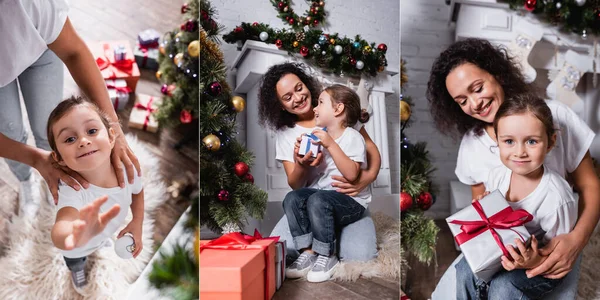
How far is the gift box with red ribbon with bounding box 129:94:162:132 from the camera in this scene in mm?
1984

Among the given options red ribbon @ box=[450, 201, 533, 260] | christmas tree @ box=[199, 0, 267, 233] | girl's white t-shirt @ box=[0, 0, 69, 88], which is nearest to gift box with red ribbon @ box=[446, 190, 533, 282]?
red ribbon @ box=[450, 201, 533, 260]

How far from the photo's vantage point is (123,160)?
192 centimetres

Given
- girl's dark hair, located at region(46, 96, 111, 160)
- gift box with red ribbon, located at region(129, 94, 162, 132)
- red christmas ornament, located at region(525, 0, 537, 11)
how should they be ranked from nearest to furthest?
girl's dark hair, located at region(46, 96, 111, 160) → gift box with red ribbon, located at region(129, 94, 162, 132) → red christmas ornament, located at region(525, 0, 537, 11)

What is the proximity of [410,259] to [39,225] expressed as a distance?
1.40 meters

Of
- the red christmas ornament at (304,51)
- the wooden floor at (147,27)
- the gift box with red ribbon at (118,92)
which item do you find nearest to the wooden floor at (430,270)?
the red christmas ornament at (304,51)

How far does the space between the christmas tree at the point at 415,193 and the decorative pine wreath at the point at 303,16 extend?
1.27 ft

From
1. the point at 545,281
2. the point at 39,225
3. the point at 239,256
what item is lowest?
the point at 545,281

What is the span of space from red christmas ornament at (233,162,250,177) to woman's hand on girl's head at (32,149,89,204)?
21.4 inches

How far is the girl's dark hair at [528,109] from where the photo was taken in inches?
78.7

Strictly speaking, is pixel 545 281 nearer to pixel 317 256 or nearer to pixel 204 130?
pixel 317 256

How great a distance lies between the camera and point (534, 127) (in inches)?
78.3

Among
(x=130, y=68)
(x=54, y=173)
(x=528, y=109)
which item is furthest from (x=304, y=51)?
(x=54, y=173)

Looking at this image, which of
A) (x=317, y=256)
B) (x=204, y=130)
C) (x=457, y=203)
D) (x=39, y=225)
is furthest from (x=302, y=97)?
(x=39, y=225)

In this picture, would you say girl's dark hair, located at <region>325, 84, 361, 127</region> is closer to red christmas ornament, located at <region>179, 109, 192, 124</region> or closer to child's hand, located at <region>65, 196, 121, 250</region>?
red christmas ornament, located at <region>179, 109, 192, 124</region>
